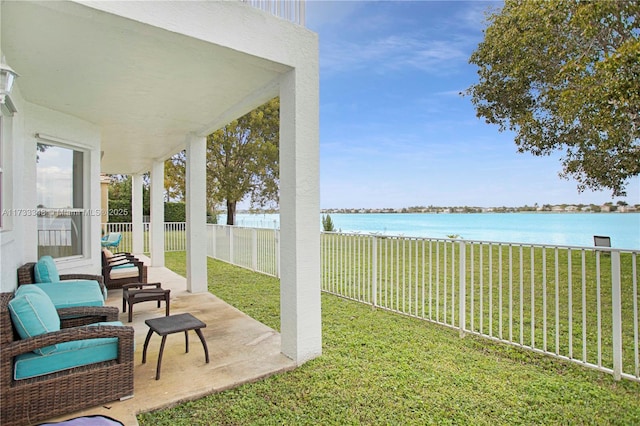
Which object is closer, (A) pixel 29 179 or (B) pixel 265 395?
(B) pixel 265 395

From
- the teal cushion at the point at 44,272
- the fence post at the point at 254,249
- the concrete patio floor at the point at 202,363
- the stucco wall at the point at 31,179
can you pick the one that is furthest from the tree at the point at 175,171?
the teal cushion at the point at 44,272

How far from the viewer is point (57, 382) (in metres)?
2.76

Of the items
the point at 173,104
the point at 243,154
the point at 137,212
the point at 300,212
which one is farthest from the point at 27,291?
the point at 243,154

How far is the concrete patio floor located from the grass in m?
0.13

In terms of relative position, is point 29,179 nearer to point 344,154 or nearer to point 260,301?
point 260,301

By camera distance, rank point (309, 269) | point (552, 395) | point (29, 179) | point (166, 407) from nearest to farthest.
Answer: point (166, 407) → point (552, 395) → point (309, 269) → point (29, 179)

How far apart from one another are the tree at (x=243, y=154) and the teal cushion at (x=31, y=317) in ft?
52.5

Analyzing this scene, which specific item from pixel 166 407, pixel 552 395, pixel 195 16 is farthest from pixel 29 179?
pixel 552 395

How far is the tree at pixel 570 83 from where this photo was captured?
474 centimetres

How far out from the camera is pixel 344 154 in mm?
23797

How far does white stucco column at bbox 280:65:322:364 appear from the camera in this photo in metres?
3.86

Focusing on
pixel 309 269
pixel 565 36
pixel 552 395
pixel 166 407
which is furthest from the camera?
pixel 565 36

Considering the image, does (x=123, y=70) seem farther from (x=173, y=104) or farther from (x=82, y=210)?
(x=82, y=210)

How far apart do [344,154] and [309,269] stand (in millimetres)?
20438
